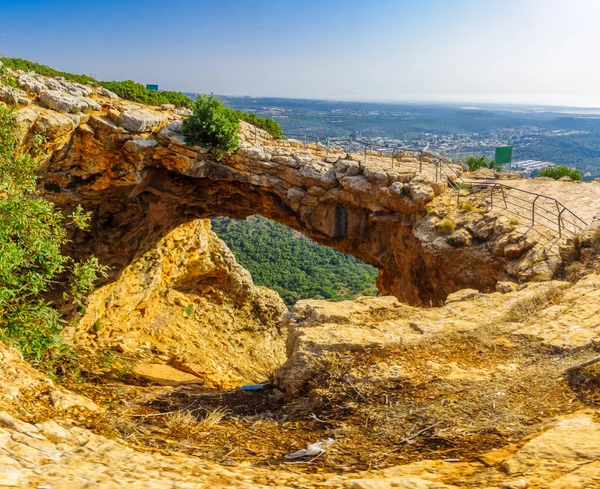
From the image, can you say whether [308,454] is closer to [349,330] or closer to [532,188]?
[349,330]

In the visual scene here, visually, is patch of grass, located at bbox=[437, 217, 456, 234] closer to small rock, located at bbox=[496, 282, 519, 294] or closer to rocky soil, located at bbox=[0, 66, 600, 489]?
rocky soil, located at bbox=[0, 66, 600, 489]

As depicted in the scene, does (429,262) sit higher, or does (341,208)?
(341,208)

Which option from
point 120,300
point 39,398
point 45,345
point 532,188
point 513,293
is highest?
point 532,188

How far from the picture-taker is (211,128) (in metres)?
24.1

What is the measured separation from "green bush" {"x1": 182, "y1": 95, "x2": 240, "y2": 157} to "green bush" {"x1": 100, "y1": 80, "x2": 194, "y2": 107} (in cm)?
499

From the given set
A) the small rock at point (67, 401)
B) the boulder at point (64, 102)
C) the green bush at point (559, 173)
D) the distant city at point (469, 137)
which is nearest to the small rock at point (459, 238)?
the green bush at point (559, 173)

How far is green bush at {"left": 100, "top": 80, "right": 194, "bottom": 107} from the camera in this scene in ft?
101

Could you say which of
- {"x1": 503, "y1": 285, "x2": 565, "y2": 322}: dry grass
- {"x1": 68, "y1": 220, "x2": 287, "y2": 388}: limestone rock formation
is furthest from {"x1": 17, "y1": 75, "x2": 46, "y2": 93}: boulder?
{"x1": 503, "y1": 285, "x2": 565, "y2": 322}: dry grass

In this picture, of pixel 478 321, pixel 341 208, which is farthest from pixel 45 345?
pixel 341 208

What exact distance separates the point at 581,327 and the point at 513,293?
3.37 metres

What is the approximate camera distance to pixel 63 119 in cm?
2270

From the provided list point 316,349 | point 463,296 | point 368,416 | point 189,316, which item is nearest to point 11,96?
point 189,316

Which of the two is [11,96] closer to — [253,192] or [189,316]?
[253,192]

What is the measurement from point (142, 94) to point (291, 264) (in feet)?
125
